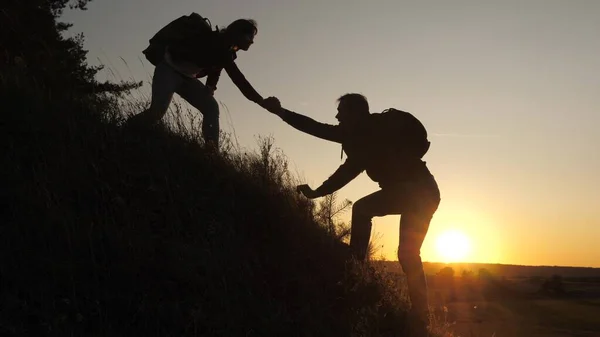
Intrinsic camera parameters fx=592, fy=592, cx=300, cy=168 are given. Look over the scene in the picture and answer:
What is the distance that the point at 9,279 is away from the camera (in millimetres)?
3498

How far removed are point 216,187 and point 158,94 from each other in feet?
4.38

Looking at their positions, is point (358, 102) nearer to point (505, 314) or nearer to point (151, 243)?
point (151, 243)

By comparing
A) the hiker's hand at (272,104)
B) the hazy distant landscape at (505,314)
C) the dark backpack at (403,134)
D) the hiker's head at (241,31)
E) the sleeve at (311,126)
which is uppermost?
the hiker's head at (241,31)

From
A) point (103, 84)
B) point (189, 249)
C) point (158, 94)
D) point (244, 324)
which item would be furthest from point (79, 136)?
point (103, 84)

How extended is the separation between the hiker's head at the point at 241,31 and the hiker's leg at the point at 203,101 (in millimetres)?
573

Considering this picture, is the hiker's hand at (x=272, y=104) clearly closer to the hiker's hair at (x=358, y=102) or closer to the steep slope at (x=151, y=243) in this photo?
the steep slope at (x=151, y=243)

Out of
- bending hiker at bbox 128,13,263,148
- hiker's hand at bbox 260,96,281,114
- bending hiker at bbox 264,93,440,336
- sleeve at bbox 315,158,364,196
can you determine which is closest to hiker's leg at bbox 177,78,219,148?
bending hiker at bbox 128,13,263,148

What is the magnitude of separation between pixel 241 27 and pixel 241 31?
0.04 metres

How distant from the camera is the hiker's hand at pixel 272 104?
631 cm

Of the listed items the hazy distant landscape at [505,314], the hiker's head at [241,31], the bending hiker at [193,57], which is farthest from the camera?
the hazy distant landscape at [505,314]

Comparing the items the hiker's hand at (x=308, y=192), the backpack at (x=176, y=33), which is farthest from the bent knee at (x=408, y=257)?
the backpack at (x=176, y=33)

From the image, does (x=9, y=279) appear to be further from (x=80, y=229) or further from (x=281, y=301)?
(x=281, y=301)

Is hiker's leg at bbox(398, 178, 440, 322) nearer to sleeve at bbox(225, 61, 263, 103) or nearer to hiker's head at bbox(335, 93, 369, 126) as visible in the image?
hiker's head at bbox(335, 93, 369, 126)

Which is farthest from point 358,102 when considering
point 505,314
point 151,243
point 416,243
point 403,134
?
point 505,314
